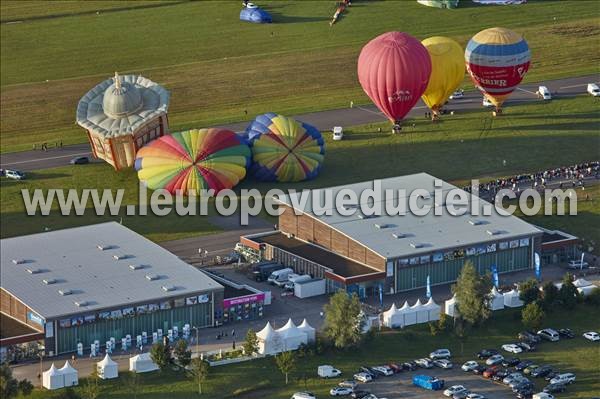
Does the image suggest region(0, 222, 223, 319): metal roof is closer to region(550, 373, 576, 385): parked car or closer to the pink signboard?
the pink signboard

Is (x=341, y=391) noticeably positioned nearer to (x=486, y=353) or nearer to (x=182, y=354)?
(x=182, y=354)

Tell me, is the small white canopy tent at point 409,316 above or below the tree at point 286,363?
above

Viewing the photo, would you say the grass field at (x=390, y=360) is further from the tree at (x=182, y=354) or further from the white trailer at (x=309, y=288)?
the white trailer at (x=309, y=288)

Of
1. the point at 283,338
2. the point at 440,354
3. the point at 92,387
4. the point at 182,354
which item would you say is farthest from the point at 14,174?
the point at 440,354

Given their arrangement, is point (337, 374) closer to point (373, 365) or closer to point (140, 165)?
point (373, 365)

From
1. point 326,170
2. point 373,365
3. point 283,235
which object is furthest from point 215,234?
point 373,365

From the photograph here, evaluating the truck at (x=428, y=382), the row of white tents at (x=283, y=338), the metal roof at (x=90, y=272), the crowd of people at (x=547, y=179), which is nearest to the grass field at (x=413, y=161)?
the crowd of people at (x=547, y=179)

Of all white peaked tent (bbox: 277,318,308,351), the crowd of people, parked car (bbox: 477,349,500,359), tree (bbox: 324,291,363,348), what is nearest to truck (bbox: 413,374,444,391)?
parked car (bbox: 477,349,500,359)
